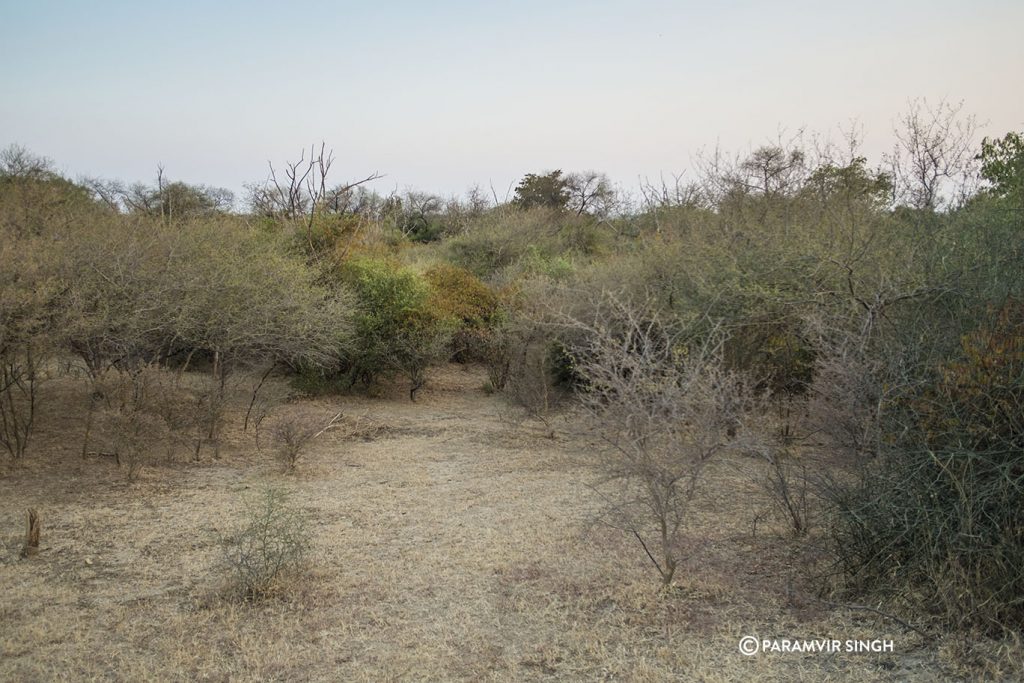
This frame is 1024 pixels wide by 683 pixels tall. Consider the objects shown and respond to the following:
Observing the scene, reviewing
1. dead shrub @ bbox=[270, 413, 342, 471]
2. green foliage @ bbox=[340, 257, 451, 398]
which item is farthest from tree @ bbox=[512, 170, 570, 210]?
dead shrub @ bbox=[270, 413, 342, 471]

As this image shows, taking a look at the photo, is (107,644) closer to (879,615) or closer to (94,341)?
(879,615)

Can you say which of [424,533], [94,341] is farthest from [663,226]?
[94,341]

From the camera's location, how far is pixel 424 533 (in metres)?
7.85

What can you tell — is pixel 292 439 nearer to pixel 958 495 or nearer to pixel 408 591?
pixel 408 591

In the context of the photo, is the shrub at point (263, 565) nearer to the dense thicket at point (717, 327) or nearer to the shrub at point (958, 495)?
the dense thicket at point (717, 327)

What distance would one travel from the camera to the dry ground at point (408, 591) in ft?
15.5

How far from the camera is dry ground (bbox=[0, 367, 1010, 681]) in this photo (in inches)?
186

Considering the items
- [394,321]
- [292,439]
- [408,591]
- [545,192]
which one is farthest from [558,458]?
[545,192]

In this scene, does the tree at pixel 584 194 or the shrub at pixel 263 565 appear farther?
the tree at pixel 584 194

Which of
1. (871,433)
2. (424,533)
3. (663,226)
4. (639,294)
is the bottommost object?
(424,533)

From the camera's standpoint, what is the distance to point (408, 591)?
613 cm

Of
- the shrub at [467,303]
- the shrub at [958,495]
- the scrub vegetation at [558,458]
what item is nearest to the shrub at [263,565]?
Result: the scrub vegetation at [558,458]

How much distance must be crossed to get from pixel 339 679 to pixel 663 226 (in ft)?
37.5

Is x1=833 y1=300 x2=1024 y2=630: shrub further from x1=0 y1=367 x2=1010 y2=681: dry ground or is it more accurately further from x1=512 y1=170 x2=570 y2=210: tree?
x1=512 y1=170 x2=570 y2=210: tree
